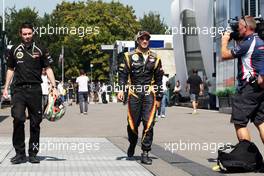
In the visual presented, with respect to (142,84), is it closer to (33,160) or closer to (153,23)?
(33,160)

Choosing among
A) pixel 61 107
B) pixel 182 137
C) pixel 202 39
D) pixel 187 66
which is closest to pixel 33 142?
pixel 61 107

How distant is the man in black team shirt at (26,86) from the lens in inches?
362

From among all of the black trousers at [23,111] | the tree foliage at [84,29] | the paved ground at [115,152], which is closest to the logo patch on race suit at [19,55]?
the black trousers at [23,111]

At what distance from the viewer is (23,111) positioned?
9188 mm

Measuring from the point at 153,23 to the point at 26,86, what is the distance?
111842mm

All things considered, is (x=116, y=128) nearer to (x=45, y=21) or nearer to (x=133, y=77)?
(x=133, y=77)

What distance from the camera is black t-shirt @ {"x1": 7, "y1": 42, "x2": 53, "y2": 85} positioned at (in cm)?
923

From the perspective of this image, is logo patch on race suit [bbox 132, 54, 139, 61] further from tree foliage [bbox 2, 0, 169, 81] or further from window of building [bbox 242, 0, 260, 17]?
tree foliage [bbox 2, 0, 169, 81]

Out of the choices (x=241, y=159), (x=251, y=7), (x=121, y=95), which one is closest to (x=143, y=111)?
(x=121, y=95)

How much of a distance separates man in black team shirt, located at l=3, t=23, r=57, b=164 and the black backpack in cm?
265

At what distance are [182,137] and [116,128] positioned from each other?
11.5 feet

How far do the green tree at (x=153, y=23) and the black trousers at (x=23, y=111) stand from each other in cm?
10921

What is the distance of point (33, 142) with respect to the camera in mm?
9312

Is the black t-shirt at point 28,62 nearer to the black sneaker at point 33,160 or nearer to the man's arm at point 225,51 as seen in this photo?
the black sneaker at point 33,160
